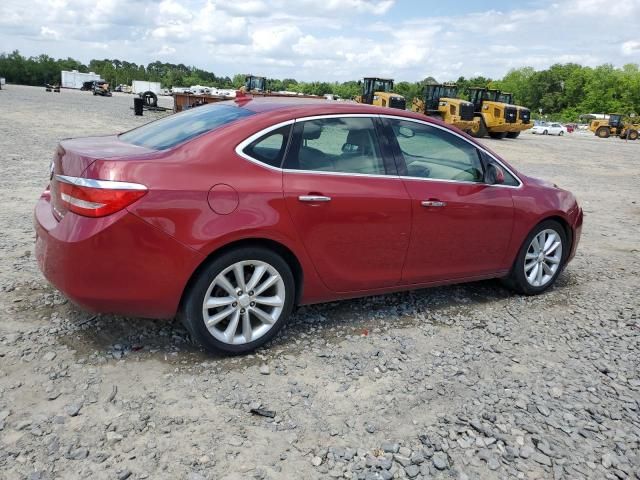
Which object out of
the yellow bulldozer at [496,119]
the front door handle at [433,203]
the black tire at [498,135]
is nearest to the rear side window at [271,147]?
the front door handle at [433,203]

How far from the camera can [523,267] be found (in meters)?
5.08

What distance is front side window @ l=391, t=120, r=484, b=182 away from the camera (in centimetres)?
427

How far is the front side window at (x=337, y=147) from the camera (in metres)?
3.78

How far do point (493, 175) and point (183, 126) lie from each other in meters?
2.54

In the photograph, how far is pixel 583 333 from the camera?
14.7ft

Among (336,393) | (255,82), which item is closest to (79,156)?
(336,393)

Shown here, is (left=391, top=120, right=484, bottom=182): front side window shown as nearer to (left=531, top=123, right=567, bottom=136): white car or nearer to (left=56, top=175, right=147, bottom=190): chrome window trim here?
(left=56, top=175, right=147, bottom=190): chrome window trim

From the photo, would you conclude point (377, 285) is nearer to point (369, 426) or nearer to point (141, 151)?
point (369, 426)

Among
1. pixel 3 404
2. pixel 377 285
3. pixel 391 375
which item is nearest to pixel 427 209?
pixel 377 285

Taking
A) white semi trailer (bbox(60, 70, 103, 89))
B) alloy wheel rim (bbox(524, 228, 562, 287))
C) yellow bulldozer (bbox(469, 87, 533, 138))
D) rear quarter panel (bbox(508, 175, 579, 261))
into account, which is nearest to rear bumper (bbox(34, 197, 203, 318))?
rear quarter panel (bbox(508, 175, 579, 261))

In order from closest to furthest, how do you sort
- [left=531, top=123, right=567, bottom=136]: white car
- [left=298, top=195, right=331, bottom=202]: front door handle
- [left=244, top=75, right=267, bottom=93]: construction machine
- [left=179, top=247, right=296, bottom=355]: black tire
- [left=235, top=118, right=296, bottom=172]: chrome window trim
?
[left=179, top=247, right=296, bottom=355]: black tire, [left=235, top=118, right=296, bottom=172]: chrome window trim, [left=298, top=195, right=331, bottom=202]: front door handle, [left=244, top=75, right=267, bottom=93]: construction machine, [left=531, top=123, right=567, bottom=136]: white car

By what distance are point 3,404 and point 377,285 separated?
250cm

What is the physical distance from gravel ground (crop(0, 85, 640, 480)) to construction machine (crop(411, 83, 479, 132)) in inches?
997

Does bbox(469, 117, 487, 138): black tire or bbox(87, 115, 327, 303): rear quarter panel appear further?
bbox(469, 117, 487, 138): black tire
